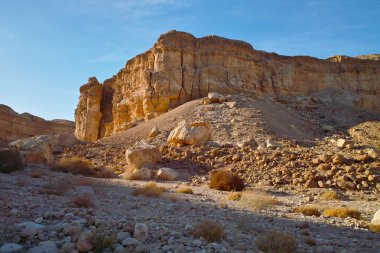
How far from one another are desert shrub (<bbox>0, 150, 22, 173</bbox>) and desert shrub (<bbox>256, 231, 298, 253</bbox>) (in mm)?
8750

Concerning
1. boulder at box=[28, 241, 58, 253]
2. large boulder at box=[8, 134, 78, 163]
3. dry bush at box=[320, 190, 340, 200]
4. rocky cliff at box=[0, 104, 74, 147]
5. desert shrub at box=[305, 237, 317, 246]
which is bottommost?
desert shrub at box=[305, 237, 317, 246]

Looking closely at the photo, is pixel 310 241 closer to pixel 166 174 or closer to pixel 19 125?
pixel 166 174

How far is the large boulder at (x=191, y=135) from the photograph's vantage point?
17.8 metres

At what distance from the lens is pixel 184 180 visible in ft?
45.7

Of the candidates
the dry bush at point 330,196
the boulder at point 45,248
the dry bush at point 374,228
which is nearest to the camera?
the boulder at point 45,248

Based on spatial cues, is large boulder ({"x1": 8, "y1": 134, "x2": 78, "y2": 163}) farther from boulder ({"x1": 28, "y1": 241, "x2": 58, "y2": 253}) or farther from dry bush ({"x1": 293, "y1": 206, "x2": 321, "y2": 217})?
boulder ({"x1": 28, "y1": 241, "x2": 58, "y2": 253})

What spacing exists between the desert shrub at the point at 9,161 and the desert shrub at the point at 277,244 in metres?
8.75

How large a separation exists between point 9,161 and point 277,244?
945cm

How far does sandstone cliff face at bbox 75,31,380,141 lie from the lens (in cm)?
3139

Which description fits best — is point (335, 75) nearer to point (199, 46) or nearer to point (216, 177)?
point (199, 46)

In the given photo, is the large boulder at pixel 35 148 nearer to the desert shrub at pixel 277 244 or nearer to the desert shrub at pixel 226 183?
the desert shrub at pixel 226 183

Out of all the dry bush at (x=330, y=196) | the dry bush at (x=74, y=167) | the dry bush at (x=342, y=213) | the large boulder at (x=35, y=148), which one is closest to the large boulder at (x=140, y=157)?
the dry bush at (x=74, y=167)

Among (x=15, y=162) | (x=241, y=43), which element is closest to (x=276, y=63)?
(x=241, y=43)

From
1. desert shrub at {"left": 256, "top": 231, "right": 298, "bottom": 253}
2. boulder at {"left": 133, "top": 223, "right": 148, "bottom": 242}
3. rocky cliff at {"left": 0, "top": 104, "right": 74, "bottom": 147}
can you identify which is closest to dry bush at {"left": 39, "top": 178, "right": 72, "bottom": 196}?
boulder at {"left": 133, "top": 223, "right": 148, "bottom": 242}
